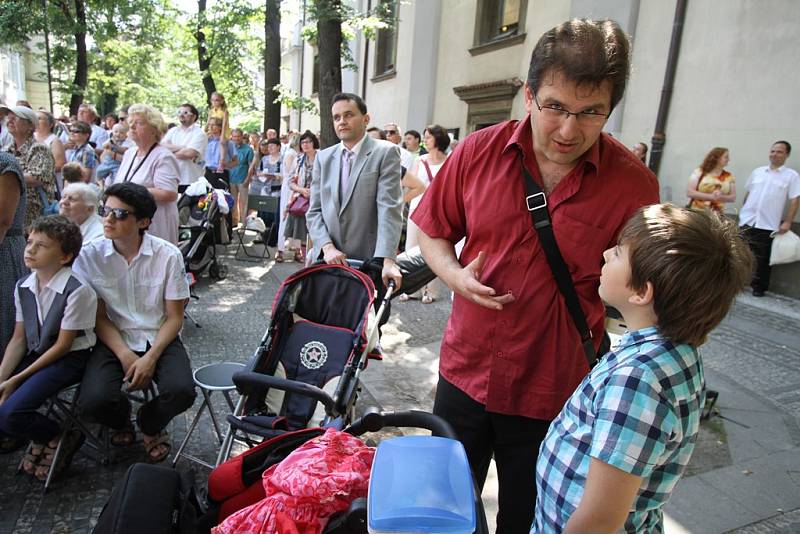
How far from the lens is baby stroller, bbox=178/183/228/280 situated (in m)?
6.20

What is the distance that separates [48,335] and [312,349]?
1.43 metres

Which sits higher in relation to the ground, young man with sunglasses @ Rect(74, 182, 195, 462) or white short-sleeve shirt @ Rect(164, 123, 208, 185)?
white short-sleeve shirt @ Rect(164, 123, 208, 185)

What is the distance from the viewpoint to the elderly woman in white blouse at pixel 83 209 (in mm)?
4258

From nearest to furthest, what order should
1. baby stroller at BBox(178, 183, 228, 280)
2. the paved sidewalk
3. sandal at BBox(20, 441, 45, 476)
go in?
the paved sidewalk < sandal at BBox(20, 441, 45, 476) < baby stroller at BBox(178, 183, 228, 280)

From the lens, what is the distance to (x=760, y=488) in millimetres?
3203

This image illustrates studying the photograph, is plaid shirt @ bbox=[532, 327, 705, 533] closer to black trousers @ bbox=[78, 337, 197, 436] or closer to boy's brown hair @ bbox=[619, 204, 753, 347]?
boy's brown hair @ bbox=[619, 204, 753, 347]

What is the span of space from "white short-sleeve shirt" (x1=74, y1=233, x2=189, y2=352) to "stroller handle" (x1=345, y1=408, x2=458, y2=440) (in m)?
2.03

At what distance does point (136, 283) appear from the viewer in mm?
3295

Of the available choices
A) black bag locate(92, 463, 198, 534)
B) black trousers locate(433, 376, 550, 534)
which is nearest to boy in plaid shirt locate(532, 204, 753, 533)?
black trousers locate(433, 376, 550, 534)

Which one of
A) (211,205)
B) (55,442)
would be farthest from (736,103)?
(55,442)

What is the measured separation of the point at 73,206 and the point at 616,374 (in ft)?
14.2

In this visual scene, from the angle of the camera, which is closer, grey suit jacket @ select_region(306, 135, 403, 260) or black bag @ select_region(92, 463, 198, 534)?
black bag @ select_region(92, 463, 198, 534)

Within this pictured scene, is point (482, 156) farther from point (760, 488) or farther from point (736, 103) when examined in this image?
point (736, 103)

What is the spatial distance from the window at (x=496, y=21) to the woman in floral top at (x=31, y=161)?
10.2 metres
